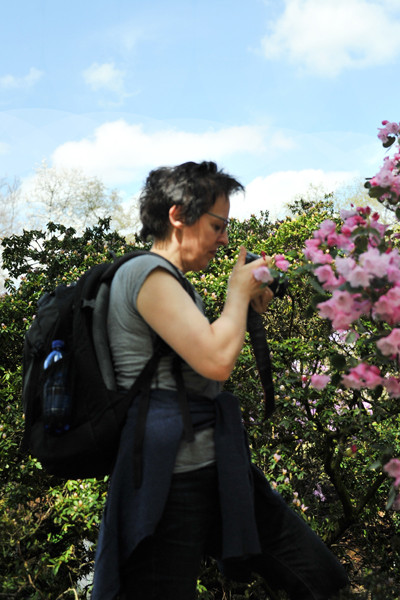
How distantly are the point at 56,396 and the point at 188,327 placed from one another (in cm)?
41

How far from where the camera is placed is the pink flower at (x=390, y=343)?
1727mm

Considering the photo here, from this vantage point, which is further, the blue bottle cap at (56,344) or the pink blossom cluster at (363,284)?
the blue bottle cap at (56,344)

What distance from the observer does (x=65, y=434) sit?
5.88ft

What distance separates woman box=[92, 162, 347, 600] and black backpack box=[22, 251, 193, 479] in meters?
0.03

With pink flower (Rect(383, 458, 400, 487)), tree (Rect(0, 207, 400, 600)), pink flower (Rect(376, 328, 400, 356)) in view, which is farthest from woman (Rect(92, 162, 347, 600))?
tree (Rect(0, 207, 400, 600))

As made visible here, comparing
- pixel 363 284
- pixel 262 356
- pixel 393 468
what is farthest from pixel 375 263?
pixel 393 468

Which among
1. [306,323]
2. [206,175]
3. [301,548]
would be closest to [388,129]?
[206,175]

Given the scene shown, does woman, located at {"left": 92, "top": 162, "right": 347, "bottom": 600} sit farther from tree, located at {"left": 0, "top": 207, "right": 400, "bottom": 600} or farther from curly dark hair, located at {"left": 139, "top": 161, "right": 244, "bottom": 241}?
tree, located at {"left": 0, "top": 207, "right": 400, "bottom": 600}

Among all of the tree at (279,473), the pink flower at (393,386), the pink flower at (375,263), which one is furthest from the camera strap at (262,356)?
the tree at (279,473)

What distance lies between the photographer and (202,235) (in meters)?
1.93

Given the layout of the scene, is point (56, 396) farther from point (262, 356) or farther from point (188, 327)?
point (262, 356)

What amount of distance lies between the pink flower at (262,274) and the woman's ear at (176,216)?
0.28 m

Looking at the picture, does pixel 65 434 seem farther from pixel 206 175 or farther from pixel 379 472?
pixel 379 472

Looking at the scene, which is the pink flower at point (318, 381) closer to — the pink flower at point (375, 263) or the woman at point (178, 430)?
the woman at point (178, 430)
